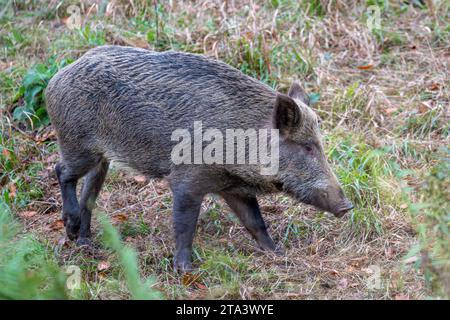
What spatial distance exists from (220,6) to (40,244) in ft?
11.9

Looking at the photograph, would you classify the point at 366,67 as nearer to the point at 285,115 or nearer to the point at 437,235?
the point at 285,115

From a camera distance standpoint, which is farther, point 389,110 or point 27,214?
point 389,110

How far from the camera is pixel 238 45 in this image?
7.32 m

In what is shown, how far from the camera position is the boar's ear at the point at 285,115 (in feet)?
15.8

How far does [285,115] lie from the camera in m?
4.90

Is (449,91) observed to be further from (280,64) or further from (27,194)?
(27,194)

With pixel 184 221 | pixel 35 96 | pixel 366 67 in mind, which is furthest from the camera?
pixel 366 67

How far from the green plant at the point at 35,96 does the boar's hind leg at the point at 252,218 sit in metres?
2.48

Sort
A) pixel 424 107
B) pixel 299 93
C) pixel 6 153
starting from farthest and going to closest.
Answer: pixel 424 107
pixel 6 153
pixel 299 93

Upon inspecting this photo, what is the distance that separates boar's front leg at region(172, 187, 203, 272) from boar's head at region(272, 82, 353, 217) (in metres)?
0.61

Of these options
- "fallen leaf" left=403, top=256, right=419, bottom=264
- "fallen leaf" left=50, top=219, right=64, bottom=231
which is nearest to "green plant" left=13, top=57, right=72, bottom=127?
"fallen leaf" left=50, top=219, right=64, bottom=231

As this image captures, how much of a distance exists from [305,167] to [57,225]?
221cm

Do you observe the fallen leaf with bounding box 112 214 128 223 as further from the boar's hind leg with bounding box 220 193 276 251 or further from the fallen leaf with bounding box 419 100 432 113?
the fallen leaf with bounding box 419 100 432 113

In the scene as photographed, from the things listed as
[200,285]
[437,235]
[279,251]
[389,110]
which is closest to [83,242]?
[200,285]
